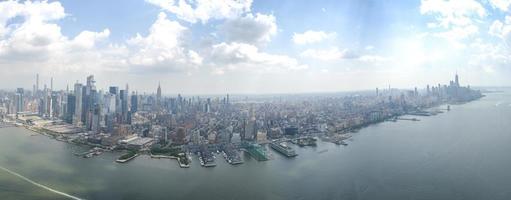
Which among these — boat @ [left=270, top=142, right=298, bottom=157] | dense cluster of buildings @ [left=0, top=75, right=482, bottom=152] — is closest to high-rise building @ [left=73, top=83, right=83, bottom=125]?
dense cluster of buildings @ [left=0, top=75, right=482, bottom=152]

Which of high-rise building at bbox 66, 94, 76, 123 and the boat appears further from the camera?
high-rise building at bbox 66, 94, 76, 123

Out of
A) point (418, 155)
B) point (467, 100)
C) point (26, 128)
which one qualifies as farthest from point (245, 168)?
point (467, 100)

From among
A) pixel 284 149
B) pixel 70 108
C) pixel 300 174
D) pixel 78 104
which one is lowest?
pixel 300 174

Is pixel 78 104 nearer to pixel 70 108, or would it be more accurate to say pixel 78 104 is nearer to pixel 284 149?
pixel 70 108

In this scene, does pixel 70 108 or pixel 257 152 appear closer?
pixel 257 152

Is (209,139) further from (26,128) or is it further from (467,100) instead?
(467,100)

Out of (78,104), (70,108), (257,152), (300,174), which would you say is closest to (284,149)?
(257,152)

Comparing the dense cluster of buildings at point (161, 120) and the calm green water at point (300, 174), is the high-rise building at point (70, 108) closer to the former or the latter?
the dense cluster of buildings at point (161, 120)

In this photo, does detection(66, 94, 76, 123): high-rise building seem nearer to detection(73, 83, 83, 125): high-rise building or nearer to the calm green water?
detection(73, 83, 83, 125): high-rise building
